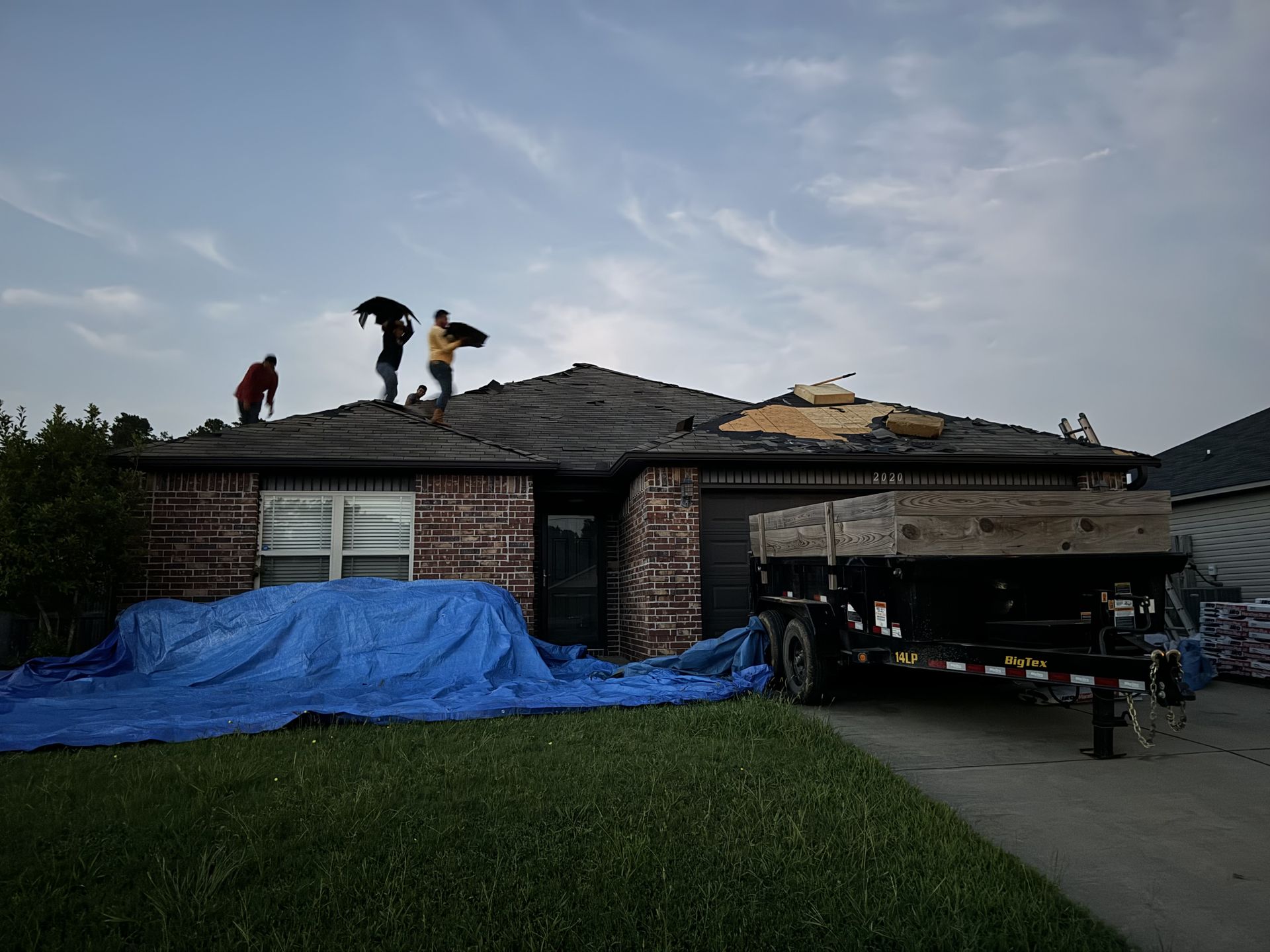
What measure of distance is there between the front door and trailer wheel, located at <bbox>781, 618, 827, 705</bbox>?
15.3 feet

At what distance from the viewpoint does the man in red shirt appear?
1216cm

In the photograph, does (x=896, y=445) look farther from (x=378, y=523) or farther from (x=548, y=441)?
(x=378, y=523)

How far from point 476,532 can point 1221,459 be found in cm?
1631

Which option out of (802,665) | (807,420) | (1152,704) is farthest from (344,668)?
(807,420)

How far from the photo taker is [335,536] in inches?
380

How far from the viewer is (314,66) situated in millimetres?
9758

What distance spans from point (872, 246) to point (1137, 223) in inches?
159

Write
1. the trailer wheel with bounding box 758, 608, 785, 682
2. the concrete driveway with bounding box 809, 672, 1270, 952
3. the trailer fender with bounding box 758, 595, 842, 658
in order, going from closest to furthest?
1. the concrete driveway with bounding box 809, 672, 1270, 952
2. the trailer fender with bounding box 758, 595, 842, 658
3. the trailer wheel with bounding box 758, 608, 785, 682

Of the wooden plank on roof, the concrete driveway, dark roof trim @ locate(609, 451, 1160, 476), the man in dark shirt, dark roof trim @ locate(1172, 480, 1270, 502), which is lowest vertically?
the concrete driveway

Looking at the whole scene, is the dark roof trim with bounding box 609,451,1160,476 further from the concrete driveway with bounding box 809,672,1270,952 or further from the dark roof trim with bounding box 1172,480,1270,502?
the dark roof trim with bounding box 1172,480,1270,502

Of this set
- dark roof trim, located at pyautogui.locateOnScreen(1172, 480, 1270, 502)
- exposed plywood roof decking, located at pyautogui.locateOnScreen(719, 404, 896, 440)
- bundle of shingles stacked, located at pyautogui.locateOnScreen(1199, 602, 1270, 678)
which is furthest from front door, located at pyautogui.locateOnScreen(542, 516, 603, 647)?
dark roof trim, located at pyautogui.locateOnScreen(1172, 480, 1270, 502)

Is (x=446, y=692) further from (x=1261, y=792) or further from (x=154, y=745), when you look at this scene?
(x=1261, y=792)

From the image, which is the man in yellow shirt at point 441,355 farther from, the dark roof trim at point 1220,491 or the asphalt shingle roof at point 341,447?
the dark roof trim at point 1220,491

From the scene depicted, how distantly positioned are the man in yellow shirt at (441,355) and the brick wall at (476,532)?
195 cm
